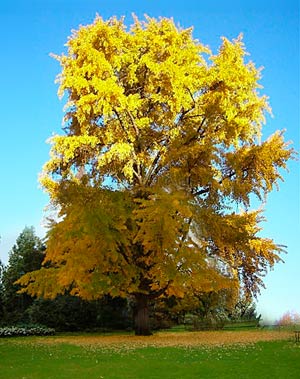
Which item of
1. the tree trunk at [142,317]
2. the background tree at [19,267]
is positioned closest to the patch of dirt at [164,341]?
the tree trunk at [142,317]

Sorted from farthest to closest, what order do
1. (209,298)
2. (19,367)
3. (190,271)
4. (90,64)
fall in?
(209,298)
(90,64)
(190,271)
(19,367)

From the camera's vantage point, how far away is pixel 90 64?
22.8 meters

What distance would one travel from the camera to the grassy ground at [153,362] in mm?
10219

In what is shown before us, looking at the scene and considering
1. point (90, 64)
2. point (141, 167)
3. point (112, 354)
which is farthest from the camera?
point (141, 167)

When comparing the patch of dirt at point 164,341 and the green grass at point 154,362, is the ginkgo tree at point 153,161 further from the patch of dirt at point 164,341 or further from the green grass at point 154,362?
the green grass at point 154,362

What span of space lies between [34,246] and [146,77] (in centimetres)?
1202

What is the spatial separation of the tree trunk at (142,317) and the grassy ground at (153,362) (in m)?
6.19

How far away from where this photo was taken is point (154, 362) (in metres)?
11.9

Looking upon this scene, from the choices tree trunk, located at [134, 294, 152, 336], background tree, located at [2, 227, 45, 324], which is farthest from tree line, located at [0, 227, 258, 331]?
tree trunk, located at [134, 294, 152, 336]

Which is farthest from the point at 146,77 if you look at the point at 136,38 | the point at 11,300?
the point at 11,300

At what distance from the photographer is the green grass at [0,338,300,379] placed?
10.2 metres

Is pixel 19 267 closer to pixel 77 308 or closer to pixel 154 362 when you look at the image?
pixel 77 308

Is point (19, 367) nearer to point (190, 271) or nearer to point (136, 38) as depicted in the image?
point (190, 271)

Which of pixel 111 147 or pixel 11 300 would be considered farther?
pixel 11 300
